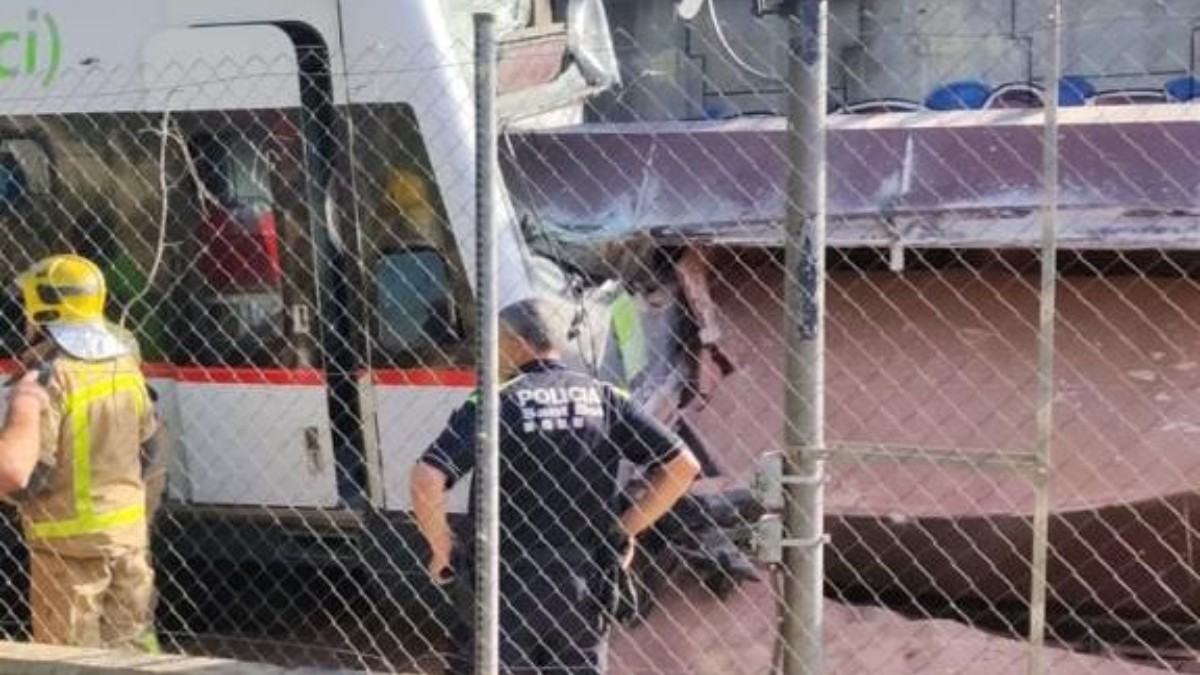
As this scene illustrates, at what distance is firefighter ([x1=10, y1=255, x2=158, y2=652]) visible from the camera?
14.4 ft

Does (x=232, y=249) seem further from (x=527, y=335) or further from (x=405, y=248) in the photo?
(x=527, y=335)

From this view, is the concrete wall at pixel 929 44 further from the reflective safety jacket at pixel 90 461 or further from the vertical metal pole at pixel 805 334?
the vertical metal pole at pixel 805 334

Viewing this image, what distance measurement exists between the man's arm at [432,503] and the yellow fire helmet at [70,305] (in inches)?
49.6

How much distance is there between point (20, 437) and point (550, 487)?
1.46m

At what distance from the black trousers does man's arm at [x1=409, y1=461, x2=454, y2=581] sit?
0.38 feet

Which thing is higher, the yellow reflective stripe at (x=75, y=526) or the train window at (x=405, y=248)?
the train window at (x=405, y=248)

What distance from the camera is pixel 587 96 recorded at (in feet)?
19.9

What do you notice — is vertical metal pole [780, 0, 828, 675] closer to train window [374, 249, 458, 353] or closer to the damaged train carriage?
the damaged train carriage

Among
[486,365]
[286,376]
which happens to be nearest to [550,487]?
[486,365]

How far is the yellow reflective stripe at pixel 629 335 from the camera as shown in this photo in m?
5.34

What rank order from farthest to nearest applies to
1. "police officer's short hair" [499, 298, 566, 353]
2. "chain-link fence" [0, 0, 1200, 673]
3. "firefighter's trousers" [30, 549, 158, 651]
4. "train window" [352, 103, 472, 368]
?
"train window" [352, 103, 472, 368] < "chain-link fence" [0, 0, 1200, 673] < "firefighter's trousers" [30, 549, 158, 651] < "police officer's short hair" [499, 298, 566, 353]

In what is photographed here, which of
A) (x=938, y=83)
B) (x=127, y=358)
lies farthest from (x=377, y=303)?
(x=938, y=83)


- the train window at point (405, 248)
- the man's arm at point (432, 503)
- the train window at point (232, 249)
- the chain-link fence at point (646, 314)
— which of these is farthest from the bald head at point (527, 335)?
the train window at point (232, 249)

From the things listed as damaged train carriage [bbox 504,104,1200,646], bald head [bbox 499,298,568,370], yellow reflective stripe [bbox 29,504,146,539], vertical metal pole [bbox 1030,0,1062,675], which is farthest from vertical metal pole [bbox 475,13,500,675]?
damaged train carriage [bbox 504,104,1200,646]
